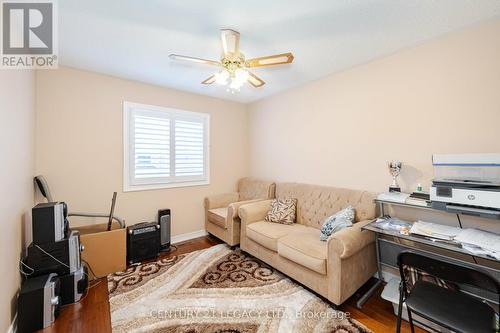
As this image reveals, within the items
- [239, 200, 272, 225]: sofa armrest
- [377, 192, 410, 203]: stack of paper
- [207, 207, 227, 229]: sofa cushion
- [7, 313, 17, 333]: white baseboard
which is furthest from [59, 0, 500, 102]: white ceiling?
[7, 313, 17, 333]: white baseboard

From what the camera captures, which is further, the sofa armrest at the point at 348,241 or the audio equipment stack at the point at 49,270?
the sofa armrest at the point at 348,241

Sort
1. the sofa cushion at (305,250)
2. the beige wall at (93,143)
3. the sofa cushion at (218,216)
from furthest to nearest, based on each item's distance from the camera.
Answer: the sofa cushion at (218,216), the beige wall at (93,143), the sofa cushion at (305,250)

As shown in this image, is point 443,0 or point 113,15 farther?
point 113,15

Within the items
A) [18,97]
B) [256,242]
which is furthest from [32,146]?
[256,242]

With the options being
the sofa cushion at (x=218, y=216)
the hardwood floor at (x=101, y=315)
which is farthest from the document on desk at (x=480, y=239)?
the sofa cushion at (x=218, y=216)

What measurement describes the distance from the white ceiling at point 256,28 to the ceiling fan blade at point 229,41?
3.0 inches

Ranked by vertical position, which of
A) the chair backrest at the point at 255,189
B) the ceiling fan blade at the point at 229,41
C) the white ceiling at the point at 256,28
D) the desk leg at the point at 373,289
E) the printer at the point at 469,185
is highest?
the white ceiling at the point at 256,28

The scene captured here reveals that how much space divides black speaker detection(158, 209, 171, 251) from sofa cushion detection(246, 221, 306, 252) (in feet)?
4.10

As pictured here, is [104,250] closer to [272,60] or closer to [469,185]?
[272,60]

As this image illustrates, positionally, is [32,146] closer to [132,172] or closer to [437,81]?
[132,172]

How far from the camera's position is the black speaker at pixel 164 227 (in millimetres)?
3039

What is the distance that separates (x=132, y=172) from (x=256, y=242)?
201 cm

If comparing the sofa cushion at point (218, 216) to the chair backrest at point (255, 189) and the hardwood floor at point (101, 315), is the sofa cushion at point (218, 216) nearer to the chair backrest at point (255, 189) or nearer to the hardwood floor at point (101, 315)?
the chair backrest at point (255, 189)

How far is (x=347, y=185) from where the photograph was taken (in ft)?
8.81
